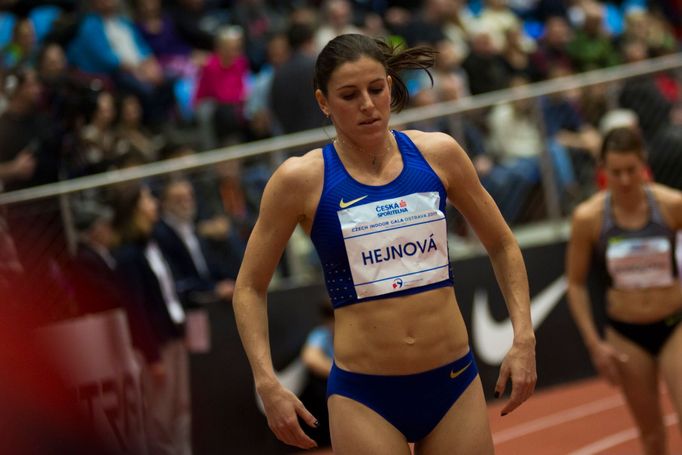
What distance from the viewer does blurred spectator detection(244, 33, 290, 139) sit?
1076cm

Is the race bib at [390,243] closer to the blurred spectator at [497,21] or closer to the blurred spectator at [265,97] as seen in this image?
the blurred spectator at [265,97]

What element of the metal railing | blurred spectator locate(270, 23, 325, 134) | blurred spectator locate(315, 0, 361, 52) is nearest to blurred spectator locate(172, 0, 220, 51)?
blurred spectator locate(315, 0, 361, 52)

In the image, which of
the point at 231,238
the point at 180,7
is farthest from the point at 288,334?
the point at 180,7

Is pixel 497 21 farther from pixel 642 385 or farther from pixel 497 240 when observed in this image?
pixel 497 240

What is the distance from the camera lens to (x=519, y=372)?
4062 millimetres

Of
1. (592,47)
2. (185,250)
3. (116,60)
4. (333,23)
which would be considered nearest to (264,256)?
(185,250)

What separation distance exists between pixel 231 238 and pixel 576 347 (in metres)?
3.91

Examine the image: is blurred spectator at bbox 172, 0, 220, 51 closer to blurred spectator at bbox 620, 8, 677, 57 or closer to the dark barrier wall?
the dark barrier wall

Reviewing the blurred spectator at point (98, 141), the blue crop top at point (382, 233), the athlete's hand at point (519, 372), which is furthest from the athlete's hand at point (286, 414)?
the blurred spectator at point (98, 141)

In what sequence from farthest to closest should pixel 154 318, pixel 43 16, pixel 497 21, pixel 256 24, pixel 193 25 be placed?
pixel 497 21 → pixel 256 24 → pixel 193 25 → pixel 43 16 → pixel 154 318

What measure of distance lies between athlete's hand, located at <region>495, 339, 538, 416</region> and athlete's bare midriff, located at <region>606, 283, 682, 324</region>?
2.76m

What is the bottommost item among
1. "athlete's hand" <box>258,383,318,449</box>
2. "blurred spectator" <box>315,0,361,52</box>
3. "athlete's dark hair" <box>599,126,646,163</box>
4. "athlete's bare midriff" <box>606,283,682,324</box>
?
"athlete's bare midriff" <box>606,283,682,324</box>

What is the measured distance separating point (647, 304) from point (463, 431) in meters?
2.97

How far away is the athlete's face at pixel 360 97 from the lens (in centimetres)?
407
